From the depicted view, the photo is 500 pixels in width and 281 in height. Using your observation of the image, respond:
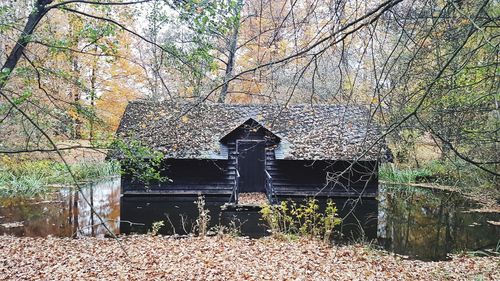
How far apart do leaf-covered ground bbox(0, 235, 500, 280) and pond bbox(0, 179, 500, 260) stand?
113 centimetres

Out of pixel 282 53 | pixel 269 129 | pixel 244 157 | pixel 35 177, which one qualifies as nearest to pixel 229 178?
pixel 244 157

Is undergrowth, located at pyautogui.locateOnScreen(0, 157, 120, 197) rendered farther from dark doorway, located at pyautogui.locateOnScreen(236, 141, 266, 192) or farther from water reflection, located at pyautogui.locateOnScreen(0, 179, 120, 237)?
dark doorway, located at pyautogui.locateOnScreen(236, 141, 266, 192)

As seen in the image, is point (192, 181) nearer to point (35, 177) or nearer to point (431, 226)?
point (35, 177)

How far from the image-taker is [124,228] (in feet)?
40.8

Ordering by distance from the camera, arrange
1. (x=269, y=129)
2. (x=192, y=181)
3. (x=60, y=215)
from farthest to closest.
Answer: (x=192, y=181) → (x=269, y=129) → (x=60, y=215)

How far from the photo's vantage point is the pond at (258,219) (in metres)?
11.1

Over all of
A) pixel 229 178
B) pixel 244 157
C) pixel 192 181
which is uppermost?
pixel 244 157

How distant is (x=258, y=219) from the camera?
1338 cm

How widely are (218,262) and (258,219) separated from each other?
5628 millimetres

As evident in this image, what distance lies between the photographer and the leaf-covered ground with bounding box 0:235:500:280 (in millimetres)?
7051

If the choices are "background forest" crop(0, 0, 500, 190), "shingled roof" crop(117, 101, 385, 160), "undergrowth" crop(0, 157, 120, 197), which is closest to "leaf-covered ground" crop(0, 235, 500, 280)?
"background forest" crop(0, 0, 500, 190)

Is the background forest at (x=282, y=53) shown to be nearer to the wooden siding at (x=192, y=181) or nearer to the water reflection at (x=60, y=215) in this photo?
the water reflection at (x=60, y=215)

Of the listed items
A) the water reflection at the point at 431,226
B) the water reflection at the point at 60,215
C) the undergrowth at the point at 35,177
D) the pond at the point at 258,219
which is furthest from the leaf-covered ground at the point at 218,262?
the undergrowth at the point at 35,177

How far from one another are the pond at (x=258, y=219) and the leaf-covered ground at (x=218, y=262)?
1130 millimetres
